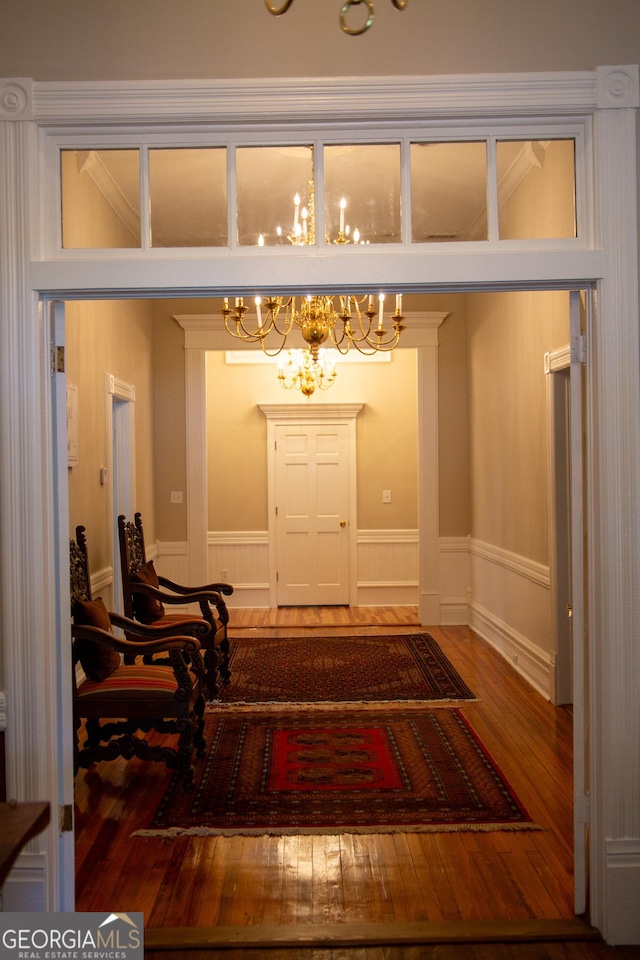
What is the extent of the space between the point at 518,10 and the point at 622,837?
8.60 feet

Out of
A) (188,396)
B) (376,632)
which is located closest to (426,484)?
(376,632)

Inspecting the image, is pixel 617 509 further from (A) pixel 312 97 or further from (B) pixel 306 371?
(B) pixel 306 371

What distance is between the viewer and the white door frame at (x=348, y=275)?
8.02ft

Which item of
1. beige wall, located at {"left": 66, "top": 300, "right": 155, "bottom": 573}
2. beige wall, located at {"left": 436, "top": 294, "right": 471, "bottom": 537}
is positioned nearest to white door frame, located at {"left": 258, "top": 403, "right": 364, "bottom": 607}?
beige wall, located at {"left": 436, "top": 294, "right": 471, "bottom": 537}

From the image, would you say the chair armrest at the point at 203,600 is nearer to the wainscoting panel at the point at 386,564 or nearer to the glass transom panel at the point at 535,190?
the wainscoting panel at the point at 386,564

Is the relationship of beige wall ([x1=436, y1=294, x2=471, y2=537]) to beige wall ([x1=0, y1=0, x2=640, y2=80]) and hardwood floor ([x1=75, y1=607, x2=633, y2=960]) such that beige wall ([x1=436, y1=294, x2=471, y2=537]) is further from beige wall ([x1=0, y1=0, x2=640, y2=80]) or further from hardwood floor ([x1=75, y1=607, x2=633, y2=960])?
beige wall ([x1=0, y1=0, x2=640, y2=80])

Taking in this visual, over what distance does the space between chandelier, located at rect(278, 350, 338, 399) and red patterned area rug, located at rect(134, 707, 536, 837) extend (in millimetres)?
3403

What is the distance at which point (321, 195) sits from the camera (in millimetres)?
2471

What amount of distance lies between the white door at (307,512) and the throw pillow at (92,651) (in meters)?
5.00

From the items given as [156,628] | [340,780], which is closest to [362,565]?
[156,628]

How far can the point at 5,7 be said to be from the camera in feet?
8.09

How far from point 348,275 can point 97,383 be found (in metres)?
3.17

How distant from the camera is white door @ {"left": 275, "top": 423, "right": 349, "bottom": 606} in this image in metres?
8.98

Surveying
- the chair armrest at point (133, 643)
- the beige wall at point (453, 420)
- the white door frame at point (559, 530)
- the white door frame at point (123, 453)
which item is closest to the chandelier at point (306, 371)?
the beige wall at point (453, 420)
